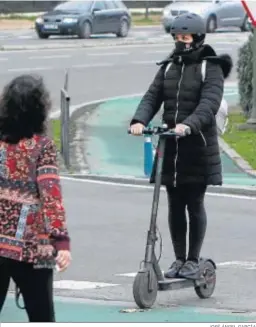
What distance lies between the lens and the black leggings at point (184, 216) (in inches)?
340

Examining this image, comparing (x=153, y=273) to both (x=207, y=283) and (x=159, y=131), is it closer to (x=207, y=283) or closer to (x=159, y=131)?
(x=207, y=283)

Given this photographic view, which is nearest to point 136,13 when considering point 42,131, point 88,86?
point 88,86

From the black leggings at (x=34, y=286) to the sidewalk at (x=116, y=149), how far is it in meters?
10.1

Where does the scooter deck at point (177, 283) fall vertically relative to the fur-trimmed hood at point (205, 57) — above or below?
below

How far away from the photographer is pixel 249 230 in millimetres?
12562

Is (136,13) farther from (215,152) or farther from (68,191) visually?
(215,152)

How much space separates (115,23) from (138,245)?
34.2 meters

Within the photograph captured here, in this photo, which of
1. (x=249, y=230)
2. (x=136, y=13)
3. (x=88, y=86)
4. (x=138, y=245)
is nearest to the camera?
(x=138, y=245)

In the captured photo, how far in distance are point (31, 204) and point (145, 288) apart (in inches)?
93.4

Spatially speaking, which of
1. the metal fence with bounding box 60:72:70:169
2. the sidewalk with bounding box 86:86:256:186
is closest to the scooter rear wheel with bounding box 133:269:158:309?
the sidewalk with bounding box 86:86:256:186

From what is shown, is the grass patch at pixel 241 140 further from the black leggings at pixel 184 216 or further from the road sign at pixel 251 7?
the black leggings at pixel 184 216

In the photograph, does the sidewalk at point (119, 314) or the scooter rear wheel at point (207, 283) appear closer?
the sidewalk at point (119, 314)

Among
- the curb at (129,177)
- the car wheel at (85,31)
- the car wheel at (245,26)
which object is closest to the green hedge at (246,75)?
the curb at (129,177)

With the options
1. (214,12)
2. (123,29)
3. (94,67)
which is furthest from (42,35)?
(94,67)
